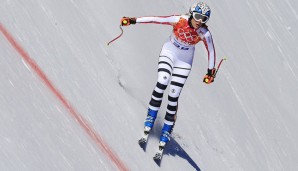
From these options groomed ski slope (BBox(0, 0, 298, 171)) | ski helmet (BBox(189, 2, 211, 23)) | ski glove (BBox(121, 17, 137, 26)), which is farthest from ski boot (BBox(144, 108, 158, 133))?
ski helmet (BBox(189, 2, 211, 23))

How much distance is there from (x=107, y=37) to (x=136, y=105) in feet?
6.44

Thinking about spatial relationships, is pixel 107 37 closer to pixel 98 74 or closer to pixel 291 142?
pixel 98 74

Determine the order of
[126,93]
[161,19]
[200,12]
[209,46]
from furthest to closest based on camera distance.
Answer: [126,93] < [209,46] < [161,19] < [200,12]

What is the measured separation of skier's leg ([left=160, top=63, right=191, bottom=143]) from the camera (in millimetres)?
9781

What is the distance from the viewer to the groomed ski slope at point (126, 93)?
820cm

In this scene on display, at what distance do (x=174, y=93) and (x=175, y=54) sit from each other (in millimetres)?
551

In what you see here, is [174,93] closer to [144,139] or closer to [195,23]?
[144,139]

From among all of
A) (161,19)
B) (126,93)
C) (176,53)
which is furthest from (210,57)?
(126,93)

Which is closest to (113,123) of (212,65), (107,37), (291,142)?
(212,65)

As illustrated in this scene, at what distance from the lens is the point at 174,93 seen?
980cm

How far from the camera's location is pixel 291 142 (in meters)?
15.2

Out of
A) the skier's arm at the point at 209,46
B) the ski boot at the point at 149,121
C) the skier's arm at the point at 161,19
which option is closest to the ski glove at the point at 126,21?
the skier's arm at the point at 161,19

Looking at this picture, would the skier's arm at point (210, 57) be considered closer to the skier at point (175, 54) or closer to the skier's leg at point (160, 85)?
the skier at point (175, 54)

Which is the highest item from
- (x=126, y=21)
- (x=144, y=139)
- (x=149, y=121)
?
(x=126, y=21)
